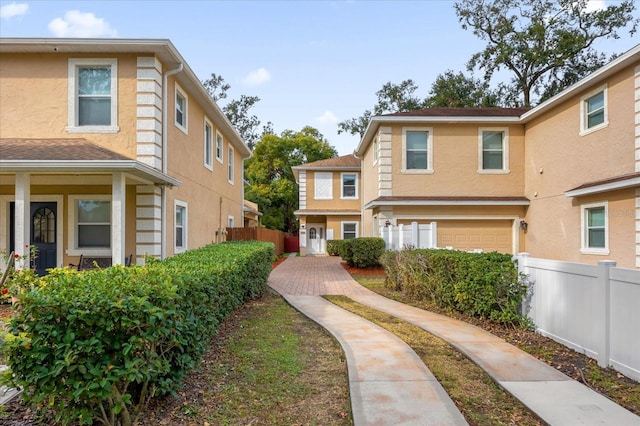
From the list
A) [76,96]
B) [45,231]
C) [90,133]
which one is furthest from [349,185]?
[45,231]

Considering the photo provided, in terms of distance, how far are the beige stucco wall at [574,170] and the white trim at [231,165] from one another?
1216cm

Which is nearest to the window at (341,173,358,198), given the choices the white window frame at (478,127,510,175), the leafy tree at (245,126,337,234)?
the leafy tree at (245,126,337,234)

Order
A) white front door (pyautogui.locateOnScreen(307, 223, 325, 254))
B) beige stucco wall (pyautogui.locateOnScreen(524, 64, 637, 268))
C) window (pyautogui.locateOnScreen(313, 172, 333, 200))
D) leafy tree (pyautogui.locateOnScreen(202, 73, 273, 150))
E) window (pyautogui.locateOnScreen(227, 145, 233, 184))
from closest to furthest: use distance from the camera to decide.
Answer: beige stucco wall (pyautogui.locateOnScreen(524, 64, 637, 268)) < window (pyautogui.locateOnScreen(227, 145, 233, 184)) < window (pyautogui.locateOnScreen(313, 172, 333, 200)) < white front door (pyautogui.locateOnScreen(307, 223, 325, 254)) < leafy tree (pyautogui.locateOnScreen(202, 73, 273, 150))

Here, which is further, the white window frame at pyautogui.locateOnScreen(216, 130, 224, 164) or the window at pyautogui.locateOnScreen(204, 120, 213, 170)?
the white window frame at pyautogui.locateOnScreen(216, 130, 224, 164)

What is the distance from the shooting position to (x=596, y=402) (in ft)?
12.1

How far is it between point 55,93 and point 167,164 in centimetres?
296

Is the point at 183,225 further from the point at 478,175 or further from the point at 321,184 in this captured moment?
the point at 321,184

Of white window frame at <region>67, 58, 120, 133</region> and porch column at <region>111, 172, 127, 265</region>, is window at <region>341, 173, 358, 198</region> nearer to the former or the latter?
white window frame at <region>67, 58, 120, 133</region>

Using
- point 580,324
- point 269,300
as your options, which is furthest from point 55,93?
point 580,324

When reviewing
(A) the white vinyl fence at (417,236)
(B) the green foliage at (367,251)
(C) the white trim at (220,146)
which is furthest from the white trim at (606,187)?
(C) the white trim at (220,146)

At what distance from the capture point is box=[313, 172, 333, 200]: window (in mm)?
25484

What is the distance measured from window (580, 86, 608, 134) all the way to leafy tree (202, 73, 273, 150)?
33.5 m

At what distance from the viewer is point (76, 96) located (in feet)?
30.7

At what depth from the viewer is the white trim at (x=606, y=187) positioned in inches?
362
